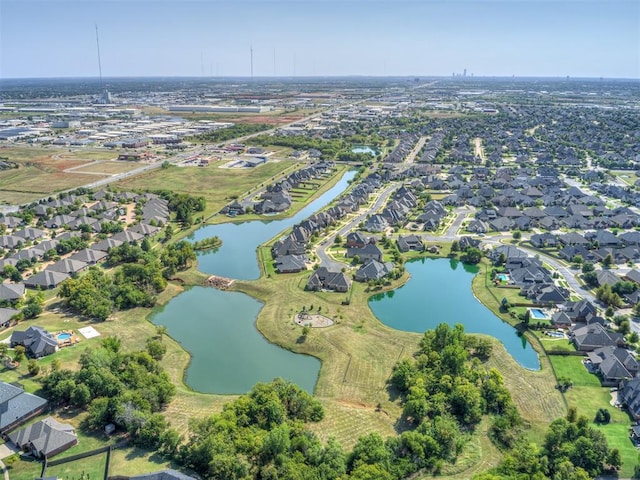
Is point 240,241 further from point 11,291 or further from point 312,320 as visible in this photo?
point 11,291

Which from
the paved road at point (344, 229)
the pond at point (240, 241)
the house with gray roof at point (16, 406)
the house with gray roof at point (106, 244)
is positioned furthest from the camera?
the house with gray roof at point (106, 244)

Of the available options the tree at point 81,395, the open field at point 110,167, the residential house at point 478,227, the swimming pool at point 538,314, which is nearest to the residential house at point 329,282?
the swimming pool at point 538,314

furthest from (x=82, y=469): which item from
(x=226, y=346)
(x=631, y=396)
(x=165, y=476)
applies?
(x=631, y=396)

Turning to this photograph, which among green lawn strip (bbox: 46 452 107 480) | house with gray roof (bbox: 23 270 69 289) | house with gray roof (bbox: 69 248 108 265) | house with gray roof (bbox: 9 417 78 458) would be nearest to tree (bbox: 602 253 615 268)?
green lawn strip (bbox: 46 452 107 480)

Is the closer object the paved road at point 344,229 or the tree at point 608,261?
Result: the tree at point 608,261

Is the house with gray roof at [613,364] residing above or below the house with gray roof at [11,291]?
below

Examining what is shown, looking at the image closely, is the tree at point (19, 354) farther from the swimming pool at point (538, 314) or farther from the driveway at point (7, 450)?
the swimming pool at point (538, 314)
